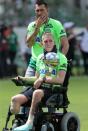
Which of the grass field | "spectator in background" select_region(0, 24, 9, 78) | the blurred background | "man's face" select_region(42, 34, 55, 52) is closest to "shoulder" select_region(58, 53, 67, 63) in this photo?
"man's face" select_region(42, 34, 55, 52)

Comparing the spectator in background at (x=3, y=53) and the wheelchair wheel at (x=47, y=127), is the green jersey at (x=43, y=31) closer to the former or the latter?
the wheelchair wheel at (x=47, y=127)

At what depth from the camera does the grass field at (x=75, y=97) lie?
1389 cm

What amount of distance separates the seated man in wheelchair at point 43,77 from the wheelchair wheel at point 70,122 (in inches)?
18.2

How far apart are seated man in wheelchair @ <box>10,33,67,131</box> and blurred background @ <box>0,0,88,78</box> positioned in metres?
14.4

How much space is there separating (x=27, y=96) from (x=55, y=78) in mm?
449

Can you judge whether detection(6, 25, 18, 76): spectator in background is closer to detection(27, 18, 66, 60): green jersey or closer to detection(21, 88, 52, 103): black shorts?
detection(27, 18, 66, 60): green jersey

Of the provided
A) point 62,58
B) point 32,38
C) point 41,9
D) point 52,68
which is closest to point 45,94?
point 52,68

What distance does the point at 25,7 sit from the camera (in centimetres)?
3073

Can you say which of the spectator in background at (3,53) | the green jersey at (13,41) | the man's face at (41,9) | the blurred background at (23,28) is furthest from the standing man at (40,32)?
the green jersey at (13,41)

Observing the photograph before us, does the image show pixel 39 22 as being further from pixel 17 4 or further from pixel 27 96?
pixel 17 4

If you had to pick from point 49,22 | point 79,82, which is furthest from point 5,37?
point 49,22

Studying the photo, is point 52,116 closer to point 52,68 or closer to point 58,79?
point 58,79

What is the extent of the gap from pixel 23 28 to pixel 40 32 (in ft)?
59.2

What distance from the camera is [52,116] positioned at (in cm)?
1070
